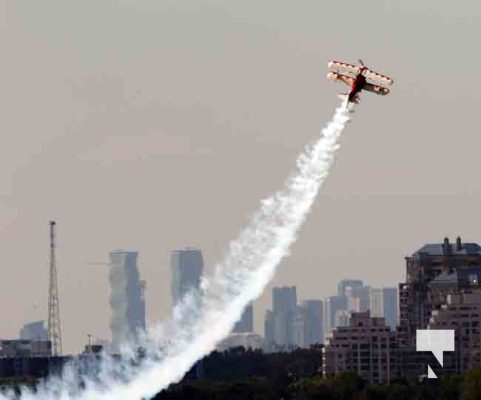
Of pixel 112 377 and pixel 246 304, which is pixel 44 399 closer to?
pixel 112 377

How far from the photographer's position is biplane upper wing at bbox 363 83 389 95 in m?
177

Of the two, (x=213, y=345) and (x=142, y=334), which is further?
(x=142, y=334)

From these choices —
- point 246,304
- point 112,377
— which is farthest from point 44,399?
point 246,304

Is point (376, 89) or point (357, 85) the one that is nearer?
point (376, 89)

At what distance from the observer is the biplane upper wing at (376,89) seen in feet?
582

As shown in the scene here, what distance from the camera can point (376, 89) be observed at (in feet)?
584

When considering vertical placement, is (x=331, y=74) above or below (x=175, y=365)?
above

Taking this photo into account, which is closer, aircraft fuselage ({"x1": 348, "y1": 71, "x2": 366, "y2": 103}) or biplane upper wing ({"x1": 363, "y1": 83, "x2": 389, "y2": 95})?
biplane upper wing ({"x1": 363, "y1": 83, "x2": 389, "y2": 95})

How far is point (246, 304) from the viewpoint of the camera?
179750 mm

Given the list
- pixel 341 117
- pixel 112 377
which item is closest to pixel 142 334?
pixel 112 377

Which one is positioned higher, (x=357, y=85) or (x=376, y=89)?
(x=357, y=85)

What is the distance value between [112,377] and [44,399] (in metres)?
5.51

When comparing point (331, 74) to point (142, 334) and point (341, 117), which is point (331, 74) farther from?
point (142, 334)

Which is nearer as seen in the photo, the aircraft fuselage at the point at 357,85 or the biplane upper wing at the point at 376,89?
the biplane upper wing at the point at 376,89
